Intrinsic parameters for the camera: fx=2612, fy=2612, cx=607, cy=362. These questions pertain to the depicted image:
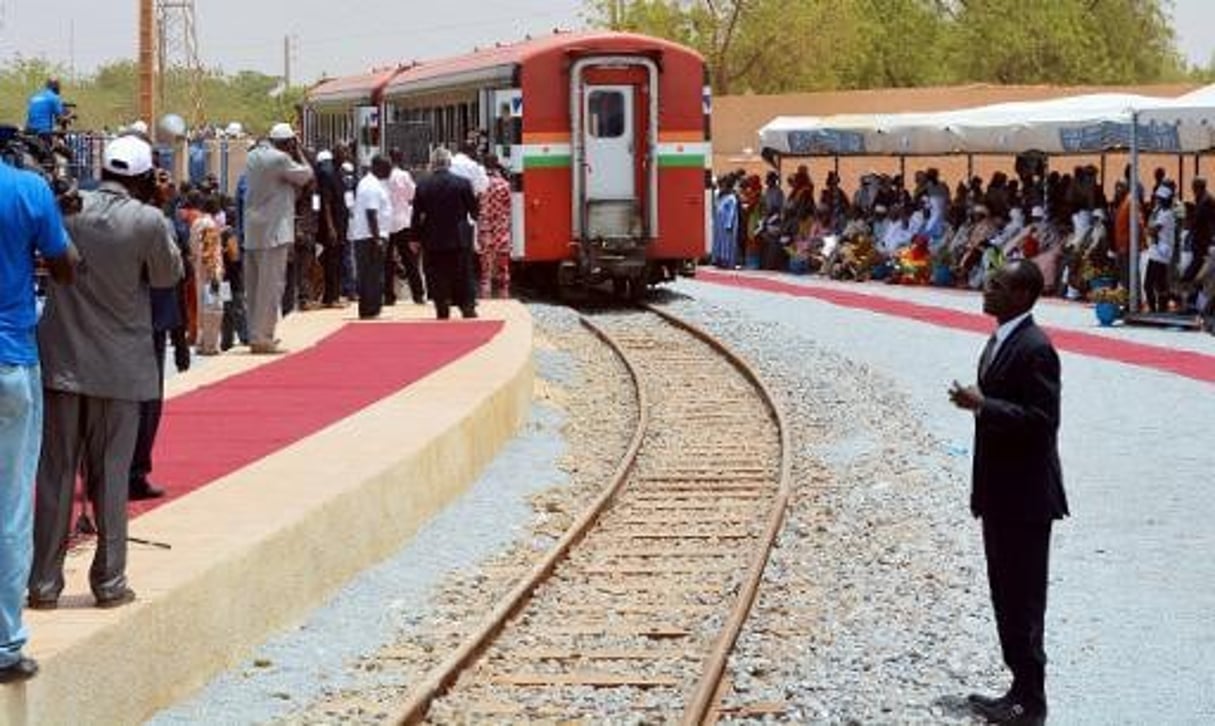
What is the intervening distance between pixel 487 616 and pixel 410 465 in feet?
9.41

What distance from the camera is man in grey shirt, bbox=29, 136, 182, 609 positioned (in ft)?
31.5

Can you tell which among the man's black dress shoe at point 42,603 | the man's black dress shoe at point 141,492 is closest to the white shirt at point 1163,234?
the man's black dress shoe at point 141,492

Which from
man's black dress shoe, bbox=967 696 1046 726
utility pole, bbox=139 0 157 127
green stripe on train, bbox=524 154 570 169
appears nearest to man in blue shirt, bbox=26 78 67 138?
man's black dress shoe, bbox=967 696 1046 726

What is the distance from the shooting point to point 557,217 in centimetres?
3175

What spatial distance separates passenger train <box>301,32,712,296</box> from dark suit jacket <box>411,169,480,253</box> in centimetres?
653

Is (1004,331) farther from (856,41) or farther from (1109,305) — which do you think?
(856,41)

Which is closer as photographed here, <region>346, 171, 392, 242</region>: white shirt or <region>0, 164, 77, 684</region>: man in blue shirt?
<region>0, 164, 77, 684</region>: man in blue shirt

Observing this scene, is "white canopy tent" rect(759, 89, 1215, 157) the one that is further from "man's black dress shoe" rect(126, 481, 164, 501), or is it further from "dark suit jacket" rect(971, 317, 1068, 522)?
"dark suit jacket" rect(971, 317, 1068, 522)

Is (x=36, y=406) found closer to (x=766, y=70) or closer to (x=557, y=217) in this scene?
(x=557, y=217)

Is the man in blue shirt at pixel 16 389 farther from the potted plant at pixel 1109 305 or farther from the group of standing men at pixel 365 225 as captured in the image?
the potted plant at pixel 1109 305

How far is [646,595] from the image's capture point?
13086 millimetres

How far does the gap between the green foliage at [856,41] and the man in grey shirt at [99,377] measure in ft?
265

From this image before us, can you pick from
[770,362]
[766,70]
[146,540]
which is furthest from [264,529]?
[766,70]

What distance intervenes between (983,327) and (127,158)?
20.5 meters
